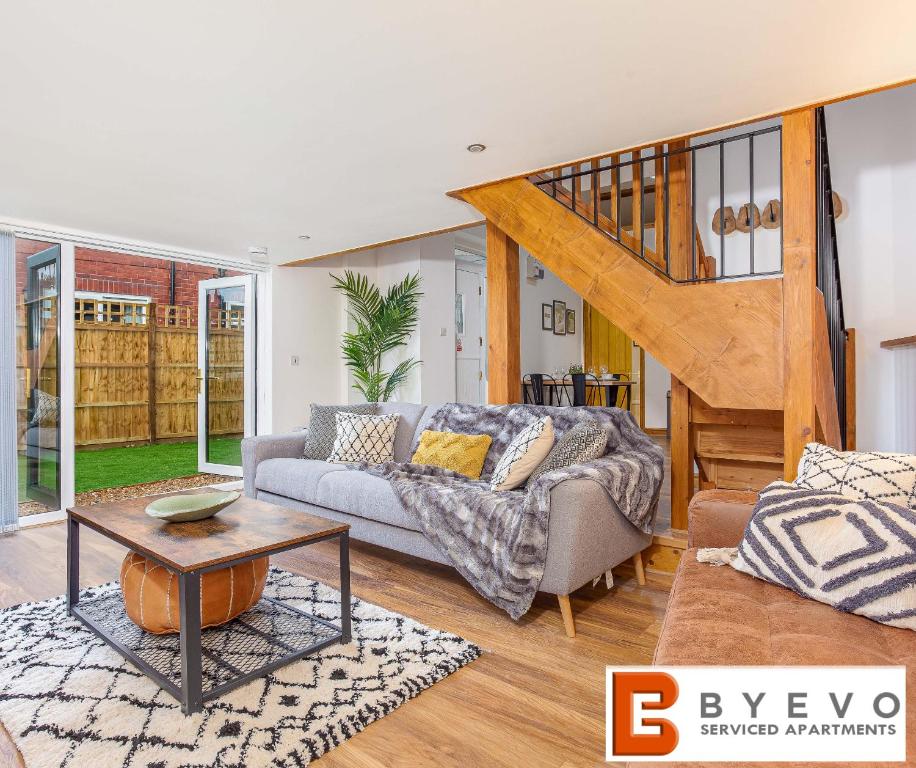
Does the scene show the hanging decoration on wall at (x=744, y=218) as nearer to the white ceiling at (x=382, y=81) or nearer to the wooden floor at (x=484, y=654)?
the white ceiling at (x=382, y=81)

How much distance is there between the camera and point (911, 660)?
4.10 feet

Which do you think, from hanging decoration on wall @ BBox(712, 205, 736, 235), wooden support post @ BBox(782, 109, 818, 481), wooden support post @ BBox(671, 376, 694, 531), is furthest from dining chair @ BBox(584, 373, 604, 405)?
wooden support post @ BBox(782, 109, 818, 481)

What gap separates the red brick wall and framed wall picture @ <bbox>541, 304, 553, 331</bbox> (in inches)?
168

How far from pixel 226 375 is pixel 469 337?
2.66m

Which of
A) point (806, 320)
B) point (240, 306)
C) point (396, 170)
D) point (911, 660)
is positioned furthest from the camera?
point (240, 306)

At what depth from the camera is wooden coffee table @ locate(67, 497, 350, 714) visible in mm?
1806

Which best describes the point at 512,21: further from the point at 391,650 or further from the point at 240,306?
the point at 240,306

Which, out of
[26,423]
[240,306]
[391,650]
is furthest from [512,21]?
[240,306]

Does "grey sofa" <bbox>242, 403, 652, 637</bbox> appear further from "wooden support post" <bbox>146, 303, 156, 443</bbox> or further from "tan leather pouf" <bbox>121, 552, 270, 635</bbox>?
"wooden support post" <bbox>146, 303, 156, 443</bbox>

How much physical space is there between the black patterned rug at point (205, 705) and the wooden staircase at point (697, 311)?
64.4 inches

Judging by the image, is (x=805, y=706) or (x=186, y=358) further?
(x=186, y=358)

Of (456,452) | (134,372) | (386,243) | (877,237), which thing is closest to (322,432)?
(456,452)

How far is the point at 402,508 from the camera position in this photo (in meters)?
2.88

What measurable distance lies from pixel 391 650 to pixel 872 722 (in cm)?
155
